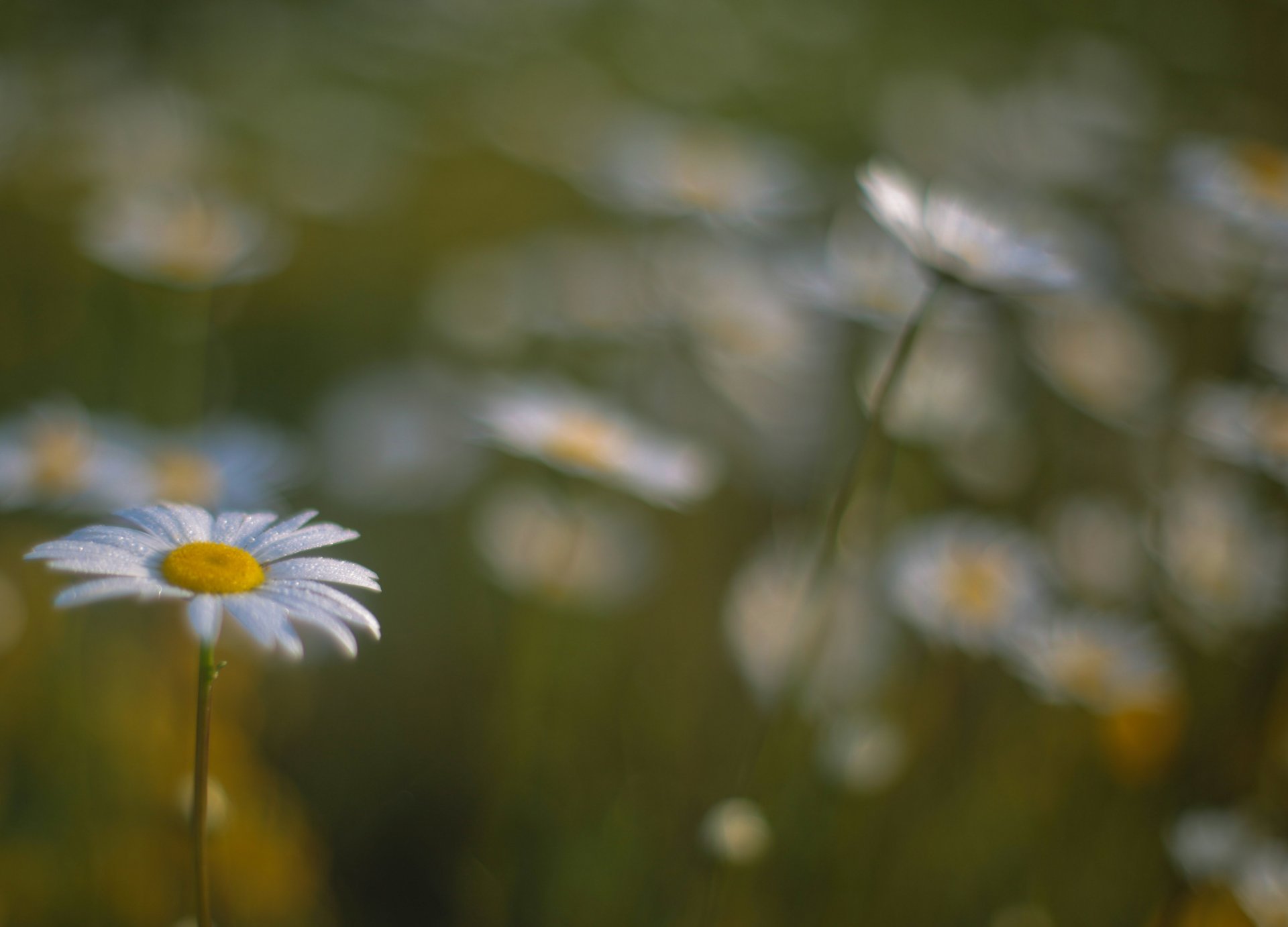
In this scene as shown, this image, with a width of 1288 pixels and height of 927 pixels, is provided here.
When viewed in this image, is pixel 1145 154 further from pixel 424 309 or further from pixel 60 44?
pixel 60 44

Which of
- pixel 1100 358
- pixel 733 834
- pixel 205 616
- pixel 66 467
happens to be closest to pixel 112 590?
pixel 205 616

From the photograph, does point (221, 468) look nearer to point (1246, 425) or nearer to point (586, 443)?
point (586, 443)

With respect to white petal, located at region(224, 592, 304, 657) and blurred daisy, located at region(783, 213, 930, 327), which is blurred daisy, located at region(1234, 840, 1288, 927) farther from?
white petal, located at region(224, 592, 304, 657)

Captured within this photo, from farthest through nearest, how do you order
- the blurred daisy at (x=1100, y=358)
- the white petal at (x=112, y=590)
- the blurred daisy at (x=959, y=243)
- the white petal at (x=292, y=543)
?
the blurred daisy at (x=1100, y=358) < the blurred daisy at (x=959, y=243) < the white petal at (x=292, y=543) < the white petal at (x=112, y=590)

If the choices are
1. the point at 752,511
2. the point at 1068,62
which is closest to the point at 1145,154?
the point at 1068,62

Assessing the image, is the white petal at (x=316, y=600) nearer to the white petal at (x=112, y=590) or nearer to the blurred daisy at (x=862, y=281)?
the white petal at (x=112, y=590)

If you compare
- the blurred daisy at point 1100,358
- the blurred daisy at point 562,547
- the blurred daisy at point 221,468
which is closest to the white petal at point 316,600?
the blurred daisy at point 221,468
